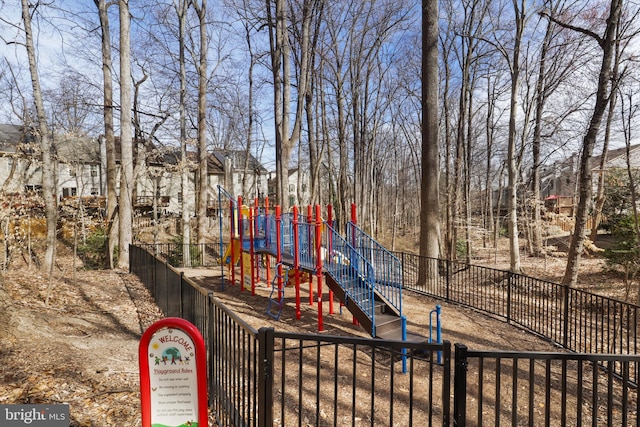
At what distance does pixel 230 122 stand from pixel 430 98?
23.9m

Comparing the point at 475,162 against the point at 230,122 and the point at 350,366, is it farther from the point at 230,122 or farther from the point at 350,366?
the point at 350,366

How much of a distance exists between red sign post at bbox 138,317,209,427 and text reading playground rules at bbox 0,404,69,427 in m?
1.13

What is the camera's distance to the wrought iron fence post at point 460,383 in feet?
8.15

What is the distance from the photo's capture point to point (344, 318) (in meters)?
8.12

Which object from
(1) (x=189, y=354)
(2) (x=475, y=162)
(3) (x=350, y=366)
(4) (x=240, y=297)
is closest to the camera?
(1) (x=189, y=354)

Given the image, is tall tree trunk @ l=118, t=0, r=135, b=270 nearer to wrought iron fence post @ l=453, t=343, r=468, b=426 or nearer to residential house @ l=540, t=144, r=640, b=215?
wrought iron fence post @ l=453, t=343, r=468, b=426

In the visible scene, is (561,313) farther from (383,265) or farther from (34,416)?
(34,416)

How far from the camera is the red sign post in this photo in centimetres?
257

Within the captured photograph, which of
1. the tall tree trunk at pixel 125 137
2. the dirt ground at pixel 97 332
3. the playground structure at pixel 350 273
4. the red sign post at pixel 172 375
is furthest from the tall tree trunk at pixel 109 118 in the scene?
the red sign post at pixel 172 375

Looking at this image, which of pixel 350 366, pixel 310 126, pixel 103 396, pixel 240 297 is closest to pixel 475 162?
pixel 310 126

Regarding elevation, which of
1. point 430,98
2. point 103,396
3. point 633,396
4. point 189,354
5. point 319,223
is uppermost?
point 430,98

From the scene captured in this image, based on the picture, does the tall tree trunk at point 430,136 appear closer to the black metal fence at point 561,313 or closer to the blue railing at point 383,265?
the black metal fence at point 561,313

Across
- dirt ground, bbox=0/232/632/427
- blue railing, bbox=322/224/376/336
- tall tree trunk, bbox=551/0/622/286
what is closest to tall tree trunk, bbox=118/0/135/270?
dirt ground, bbox=0/232/632/427

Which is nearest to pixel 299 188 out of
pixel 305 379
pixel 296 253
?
pixel 296 253
